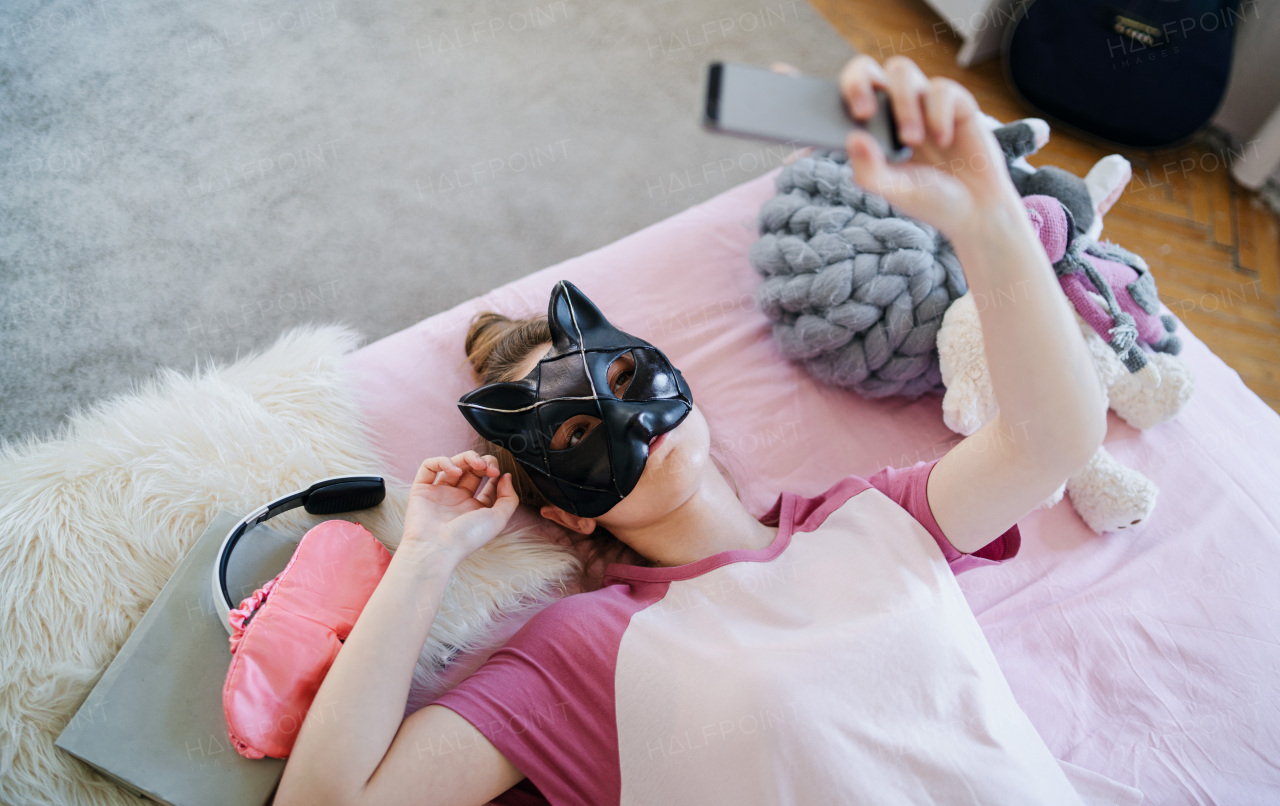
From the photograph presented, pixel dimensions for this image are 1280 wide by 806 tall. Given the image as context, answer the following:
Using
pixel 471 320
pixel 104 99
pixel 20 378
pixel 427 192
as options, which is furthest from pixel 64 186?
pixel 471 320

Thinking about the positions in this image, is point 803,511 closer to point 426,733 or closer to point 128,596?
point 426,733

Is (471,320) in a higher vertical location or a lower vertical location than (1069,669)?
higher

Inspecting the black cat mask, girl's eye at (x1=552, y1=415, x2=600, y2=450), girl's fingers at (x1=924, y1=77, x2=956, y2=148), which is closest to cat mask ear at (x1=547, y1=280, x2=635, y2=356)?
the black cat mask

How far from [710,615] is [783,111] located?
2.28 ft

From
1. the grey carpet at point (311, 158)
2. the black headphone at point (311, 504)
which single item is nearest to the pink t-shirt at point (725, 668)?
the black headphone at point (311, 504)

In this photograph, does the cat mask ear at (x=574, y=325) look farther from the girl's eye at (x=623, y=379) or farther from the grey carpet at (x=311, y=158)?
the grey carpet at (x=311, y=158)

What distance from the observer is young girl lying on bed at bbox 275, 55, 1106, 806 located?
87cm

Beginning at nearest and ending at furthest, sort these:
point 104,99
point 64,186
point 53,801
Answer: point 53,801 < point 64,186 < point 104,99

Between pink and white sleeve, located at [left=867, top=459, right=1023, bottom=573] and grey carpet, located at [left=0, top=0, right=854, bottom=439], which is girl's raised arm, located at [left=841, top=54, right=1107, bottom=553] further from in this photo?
grey carpet, located at [left=0, top=0, right=854, bottom=439]

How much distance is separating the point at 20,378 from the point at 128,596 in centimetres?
93

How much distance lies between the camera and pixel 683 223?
1.62 m

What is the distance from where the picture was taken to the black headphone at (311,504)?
3.19ft

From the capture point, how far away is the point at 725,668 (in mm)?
972

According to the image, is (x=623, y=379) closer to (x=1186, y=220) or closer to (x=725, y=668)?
(x=725, y=668)
